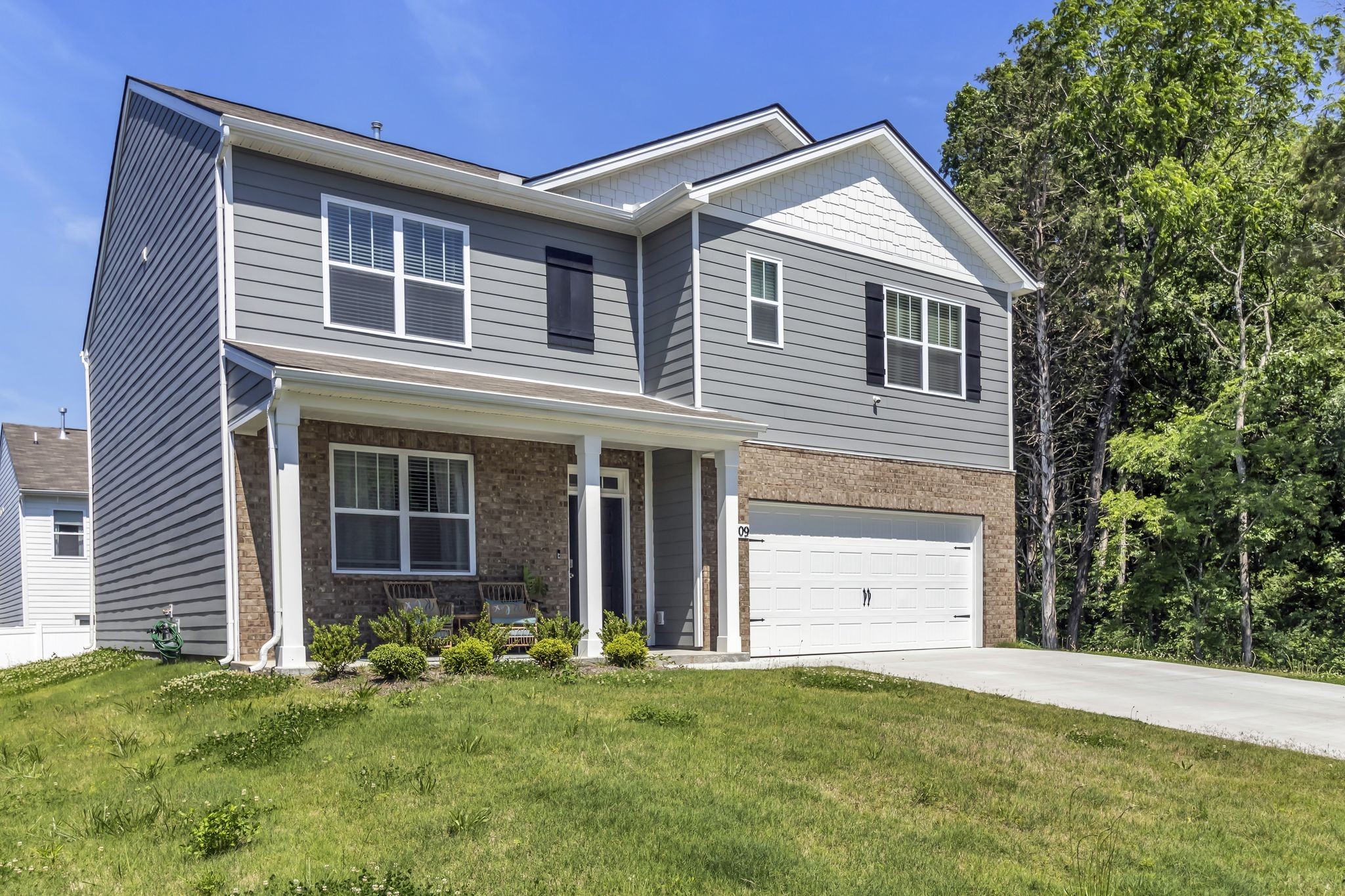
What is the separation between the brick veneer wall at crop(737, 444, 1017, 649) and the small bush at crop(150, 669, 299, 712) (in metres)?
6.06

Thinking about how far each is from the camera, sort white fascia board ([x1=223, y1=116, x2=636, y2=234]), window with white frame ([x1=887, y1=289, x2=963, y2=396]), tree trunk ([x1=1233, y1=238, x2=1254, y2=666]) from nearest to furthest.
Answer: white fascia board ([x1=223, y1=116, x2=636, y2=234])
window with white frame ([x1=887, y1=289, x2=963, y2=396])
tree trunk ([x1=1233, y1=238, x2=1254, y2=666])

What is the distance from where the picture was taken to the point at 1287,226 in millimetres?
20750

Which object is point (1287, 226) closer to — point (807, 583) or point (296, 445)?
point (807, 583)

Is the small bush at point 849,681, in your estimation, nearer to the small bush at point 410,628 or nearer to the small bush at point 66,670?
the small bush at point 410,628

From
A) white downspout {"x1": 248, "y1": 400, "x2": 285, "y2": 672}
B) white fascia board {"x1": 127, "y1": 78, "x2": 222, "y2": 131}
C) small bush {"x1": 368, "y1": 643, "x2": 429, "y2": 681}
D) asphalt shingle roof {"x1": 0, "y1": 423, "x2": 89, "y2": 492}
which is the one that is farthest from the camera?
asphalt shingle roof {"x1": 0, "y1": 423, "x2": 89, "y2": 492}

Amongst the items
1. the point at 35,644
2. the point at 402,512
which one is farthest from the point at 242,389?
the point at 35,644

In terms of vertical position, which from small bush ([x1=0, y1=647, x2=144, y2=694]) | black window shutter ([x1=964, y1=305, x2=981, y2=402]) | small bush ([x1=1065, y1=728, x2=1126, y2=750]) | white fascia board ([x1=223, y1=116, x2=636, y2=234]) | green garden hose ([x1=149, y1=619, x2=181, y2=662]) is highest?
white fascia board ([x1=223, y1=116, x2=636, y2=234])

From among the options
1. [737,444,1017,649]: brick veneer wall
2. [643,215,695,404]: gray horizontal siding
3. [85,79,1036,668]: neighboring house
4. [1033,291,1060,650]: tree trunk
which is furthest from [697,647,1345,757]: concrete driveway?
[1033,291,1060,650]: tree trunk

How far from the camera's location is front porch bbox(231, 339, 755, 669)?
35.4ft

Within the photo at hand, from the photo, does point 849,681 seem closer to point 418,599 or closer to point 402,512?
point 418,599

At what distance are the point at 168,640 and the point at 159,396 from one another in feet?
11.5

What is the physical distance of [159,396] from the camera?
1444 cm

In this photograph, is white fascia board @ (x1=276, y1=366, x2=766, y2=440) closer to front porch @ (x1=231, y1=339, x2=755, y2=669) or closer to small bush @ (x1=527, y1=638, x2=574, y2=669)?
front porch @ (x1=231, y1=339, x2=755, y2=669)

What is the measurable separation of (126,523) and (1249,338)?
21.2 m
